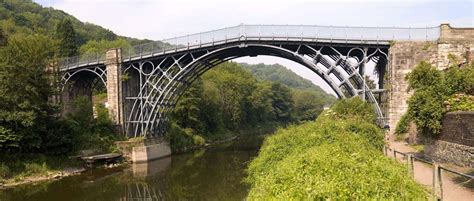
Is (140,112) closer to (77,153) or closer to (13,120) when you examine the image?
(77,153)

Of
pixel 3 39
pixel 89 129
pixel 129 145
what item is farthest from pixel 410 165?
pixel 3 39

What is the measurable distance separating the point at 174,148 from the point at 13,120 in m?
18.2

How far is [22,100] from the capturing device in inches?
1011

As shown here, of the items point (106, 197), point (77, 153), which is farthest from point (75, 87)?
point (106, 197)

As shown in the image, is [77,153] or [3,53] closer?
[3,53]

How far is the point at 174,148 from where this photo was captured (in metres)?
41.1

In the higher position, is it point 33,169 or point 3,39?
point 3,39

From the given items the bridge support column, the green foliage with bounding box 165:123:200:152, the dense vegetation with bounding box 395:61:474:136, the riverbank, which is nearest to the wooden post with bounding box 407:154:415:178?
the dense vegetation with bounding box 395:61:474:136

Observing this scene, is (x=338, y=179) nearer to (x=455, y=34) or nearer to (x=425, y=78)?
(x=425, y=78)

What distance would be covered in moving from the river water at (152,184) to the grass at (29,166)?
57.0 inches

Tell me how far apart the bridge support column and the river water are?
5.46m

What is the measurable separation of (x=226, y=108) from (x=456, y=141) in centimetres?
4842

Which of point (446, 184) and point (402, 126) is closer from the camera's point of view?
point (446, 184)

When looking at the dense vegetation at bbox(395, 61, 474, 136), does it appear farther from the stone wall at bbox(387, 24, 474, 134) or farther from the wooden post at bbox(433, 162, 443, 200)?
the wooden post at bbox(433, 162, 443, 200)
